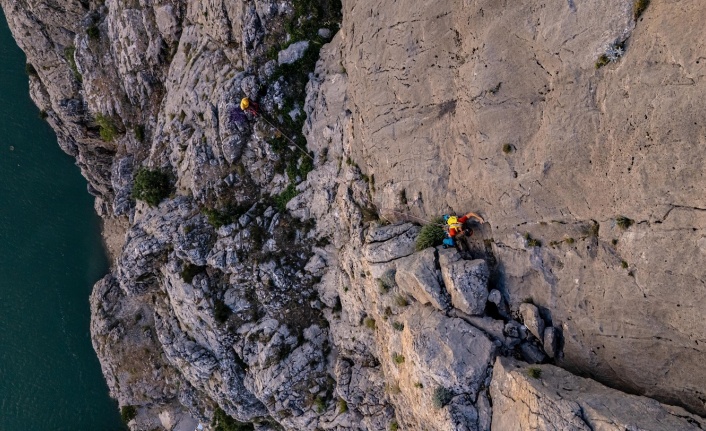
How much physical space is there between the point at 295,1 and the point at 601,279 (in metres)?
20.4

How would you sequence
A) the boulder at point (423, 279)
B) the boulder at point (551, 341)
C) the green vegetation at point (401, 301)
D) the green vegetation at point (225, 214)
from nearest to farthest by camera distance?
the boulder at point (551, 341)
the boulder at point (423, 279)
the green vegetation at point (401, 301)
the green vegetation at point (225, 214)

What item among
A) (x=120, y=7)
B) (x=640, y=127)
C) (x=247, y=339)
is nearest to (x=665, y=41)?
(x=640, y=127)

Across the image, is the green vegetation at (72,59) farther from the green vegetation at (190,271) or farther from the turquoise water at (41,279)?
the green vegetation at (190,271)

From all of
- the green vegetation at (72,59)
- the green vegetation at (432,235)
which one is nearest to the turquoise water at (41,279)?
the green vegetation at (72,59)

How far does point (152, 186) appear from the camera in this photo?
87.9 feet

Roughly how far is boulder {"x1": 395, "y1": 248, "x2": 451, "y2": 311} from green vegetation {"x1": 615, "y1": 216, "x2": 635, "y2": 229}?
20.6 feet

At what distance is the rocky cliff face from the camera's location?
1205cm

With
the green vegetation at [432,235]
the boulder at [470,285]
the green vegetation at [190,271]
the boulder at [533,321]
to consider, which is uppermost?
the green vegetation at [432,235]

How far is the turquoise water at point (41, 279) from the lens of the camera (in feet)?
121

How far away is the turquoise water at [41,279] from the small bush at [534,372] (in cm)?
3669

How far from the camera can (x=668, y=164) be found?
11367 mm

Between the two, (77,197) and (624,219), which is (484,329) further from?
(77,197)

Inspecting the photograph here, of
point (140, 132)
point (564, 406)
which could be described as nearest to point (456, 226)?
point (564, 406)

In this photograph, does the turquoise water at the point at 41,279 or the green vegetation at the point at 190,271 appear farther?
the turquoise water at the point at 41,279
